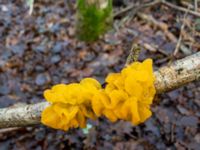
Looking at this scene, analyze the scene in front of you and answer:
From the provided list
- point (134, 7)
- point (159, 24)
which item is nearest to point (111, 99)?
point (159, 24)

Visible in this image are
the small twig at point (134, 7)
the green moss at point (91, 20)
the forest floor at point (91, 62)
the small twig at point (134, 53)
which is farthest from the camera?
the small twig at point (134, 7)

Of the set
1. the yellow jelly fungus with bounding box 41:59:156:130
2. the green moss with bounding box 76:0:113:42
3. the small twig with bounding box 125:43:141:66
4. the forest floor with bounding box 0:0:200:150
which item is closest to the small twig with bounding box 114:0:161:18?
the forest floor with bounding box 0:0:200:150

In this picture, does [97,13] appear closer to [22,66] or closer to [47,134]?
[22,66]

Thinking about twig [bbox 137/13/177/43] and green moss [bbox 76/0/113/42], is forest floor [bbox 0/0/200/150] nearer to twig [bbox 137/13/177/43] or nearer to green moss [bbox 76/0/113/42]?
twig [bbox 137/13/177/43]

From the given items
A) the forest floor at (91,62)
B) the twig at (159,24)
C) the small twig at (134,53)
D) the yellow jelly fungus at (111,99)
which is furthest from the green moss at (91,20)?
the yellow jelly fungus at (111,99)

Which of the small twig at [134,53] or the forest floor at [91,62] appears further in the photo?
the forest floor at [91,62]

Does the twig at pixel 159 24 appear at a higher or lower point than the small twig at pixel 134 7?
lower

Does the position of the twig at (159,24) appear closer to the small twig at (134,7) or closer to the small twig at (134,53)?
the small twig at (134,7)

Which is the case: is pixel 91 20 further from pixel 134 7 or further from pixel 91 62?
pixel 134 7
